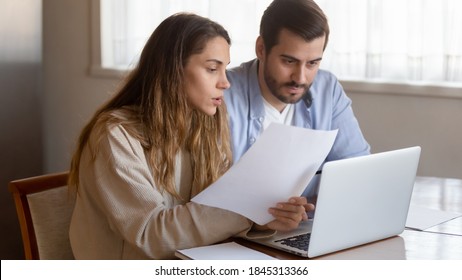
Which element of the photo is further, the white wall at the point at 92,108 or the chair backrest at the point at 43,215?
the white wall at the point at 92,108

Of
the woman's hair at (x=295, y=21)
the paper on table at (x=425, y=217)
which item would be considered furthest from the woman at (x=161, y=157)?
the woman's hair at (x=295, y=21)

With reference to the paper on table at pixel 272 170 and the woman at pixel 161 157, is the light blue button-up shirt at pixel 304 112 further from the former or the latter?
the paper on table at pixel 272 170

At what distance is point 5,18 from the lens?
3334 mm

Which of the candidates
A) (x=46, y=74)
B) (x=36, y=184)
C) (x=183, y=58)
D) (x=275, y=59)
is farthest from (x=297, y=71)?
(x=46, y=74)

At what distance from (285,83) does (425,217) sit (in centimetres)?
62

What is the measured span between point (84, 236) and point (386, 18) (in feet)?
6.52

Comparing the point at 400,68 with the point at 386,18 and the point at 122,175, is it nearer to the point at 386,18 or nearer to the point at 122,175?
the point at 386,18

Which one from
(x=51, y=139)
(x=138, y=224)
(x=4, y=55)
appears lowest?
(x=51, y=139)

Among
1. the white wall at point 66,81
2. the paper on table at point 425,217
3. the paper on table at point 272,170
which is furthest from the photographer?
the white wall at point 66,81

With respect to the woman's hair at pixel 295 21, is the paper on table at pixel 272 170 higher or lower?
lower

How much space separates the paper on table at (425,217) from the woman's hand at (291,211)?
0.35m

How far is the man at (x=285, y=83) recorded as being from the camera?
7.50 feet

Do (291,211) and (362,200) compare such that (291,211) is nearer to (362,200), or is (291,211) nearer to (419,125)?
(362,200)

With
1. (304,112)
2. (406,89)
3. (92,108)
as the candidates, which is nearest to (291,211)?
(304,112)
